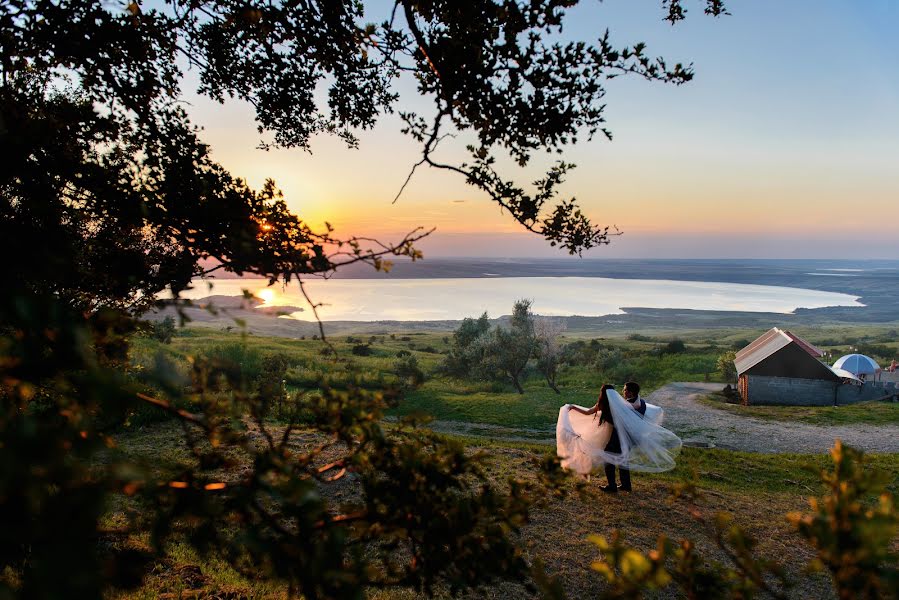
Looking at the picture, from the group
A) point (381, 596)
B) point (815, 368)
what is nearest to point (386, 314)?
point (815, 368)

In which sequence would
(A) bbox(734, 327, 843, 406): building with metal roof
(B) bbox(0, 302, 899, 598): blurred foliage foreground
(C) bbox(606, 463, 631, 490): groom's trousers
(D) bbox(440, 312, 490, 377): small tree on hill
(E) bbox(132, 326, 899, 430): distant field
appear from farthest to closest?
(D) bbox(440, 312, 490, 377): small tree on hill
(A) bbox(734, 327, 843, 406): building with metal roof
(E) bbox(132, 326, 899, 430): distant field
(C) bbox(606, 463, 631, 490): groom's trousers
(B) bbox(0, 302, 899, 598): blurred foliage foreground

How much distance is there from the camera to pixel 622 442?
11250 millimetres

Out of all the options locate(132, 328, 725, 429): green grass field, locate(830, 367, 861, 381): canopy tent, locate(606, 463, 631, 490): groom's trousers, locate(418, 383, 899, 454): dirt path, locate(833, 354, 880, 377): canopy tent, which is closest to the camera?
locate(606, 463, 631, 490): groom's trousers

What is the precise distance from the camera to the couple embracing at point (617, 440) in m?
11.3

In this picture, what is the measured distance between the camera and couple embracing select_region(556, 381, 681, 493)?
11.3m

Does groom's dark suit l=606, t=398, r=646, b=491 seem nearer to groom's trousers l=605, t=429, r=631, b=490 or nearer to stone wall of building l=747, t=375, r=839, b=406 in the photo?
groom's trousers l=605, t=429, r=631, b=490

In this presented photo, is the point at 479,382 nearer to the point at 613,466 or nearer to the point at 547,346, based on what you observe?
the point at 547,346

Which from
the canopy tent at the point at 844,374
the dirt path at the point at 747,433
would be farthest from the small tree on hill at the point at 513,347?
the canopy tent at the point at 844,374

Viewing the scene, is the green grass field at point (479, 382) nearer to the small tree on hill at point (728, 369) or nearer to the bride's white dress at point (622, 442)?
the small tree on hill at point (728, 369)

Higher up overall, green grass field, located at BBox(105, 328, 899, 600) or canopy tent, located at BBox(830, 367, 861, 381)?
green grass field, located at BBox(105, 328, 899, 600)

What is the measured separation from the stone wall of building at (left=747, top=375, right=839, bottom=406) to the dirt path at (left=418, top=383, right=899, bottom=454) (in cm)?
587

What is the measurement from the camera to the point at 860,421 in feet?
85.1

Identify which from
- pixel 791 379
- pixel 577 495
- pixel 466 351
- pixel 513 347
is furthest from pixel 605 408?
pixel 466 351

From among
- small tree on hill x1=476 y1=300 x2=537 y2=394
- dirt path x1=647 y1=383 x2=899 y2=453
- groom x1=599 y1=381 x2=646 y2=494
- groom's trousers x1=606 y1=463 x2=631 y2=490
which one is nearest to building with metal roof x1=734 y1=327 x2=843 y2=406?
dirt path x1=647 y1=383 x2=899 y2=453
